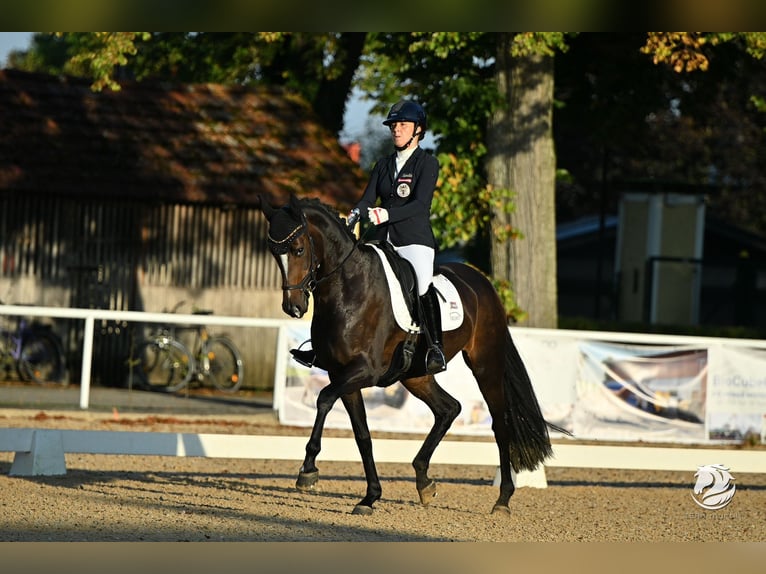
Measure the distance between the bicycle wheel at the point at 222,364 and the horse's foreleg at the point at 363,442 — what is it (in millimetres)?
10336

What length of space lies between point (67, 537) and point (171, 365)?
11.8 m

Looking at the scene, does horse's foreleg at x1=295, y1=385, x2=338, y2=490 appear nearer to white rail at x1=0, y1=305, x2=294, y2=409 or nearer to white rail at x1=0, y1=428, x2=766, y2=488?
white rail at x1=0, y1=428, x2=766, y2=488

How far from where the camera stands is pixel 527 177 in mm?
19172

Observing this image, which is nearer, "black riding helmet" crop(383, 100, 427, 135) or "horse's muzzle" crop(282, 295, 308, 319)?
"horse's muzzle" crop(282, 295, 308, 319)

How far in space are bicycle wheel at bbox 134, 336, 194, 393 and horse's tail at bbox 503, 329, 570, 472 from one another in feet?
30.8

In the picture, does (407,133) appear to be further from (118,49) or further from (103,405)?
(118,49)

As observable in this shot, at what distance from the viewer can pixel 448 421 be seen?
10.7 m

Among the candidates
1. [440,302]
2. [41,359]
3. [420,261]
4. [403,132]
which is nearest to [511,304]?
[41,359]

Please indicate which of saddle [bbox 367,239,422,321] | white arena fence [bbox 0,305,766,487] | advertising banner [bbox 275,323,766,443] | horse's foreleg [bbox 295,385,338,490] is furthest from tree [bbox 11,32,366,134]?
horse's foreleg [bbox 295,385,338,490]

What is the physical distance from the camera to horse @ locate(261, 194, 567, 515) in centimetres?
933

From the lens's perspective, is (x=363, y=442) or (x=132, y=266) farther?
(x=132, y=266)

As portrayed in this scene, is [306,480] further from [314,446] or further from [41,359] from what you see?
[41,359]

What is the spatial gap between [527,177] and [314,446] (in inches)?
408

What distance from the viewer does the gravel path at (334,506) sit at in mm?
9031
